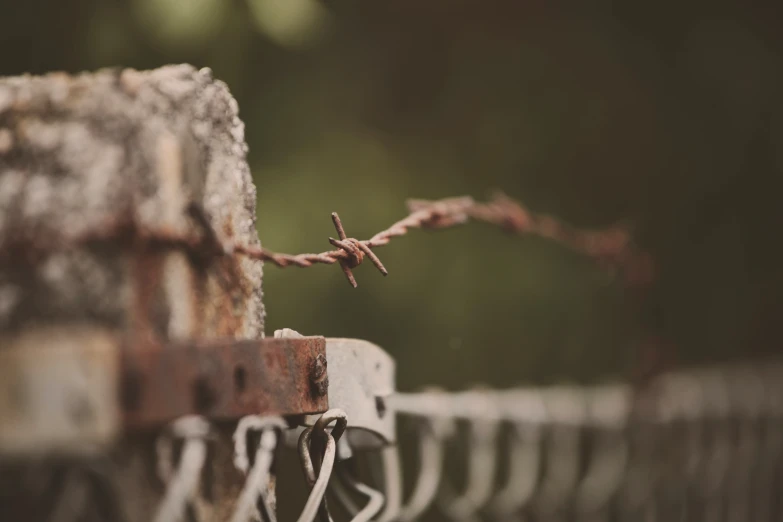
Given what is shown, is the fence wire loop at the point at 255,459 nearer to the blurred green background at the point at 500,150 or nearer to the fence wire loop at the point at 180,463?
the fence wire loop at the point at 180,463

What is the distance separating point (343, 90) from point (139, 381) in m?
2.79

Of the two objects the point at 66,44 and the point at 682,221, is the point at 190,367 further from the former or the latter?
the point at 682,221

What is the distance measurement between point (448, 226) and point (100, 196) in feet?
1.91

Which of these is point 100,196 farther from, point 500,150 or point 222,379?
point 500,150

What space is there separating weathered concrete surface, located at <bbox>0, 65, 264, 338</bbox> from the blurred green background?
1669 mm

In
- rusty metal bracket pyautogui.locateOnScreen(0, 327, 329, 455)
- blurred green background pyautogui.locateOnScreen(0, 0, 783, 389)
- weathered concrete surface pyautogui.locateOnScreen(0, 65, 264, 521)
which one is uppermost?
blurred green background pyautogui.locateOnScreen(0, 0, 783, 389)

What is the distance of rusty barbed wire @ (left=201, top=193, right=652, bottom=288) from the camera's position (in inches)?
26.3

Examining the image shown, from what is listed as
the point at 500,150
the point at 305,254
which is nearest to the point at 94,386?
the point at 305,254

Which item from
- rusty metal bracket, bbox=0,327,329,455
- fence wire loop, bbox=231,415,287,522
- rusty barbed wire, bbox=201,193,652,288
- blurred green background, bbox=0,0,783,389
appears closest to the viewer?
rusty metal bracket, bbox=0,327,329,455

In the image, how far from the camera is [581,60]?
3340 mm

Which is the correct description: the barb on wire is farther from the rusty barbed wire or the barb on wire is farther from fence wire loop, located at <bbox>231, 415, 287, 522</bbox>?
fence wire loop, located at <bbox>231, 415, 287, 522</bbox>

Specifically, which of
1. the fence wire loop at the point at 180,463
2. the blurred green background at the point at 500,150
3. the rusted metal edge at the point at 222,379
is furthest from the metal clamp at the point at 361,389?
the blurred green background at the point at 500,150

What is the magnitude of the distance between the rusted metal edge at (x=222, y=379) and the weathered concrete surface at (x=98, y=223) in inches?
0.9

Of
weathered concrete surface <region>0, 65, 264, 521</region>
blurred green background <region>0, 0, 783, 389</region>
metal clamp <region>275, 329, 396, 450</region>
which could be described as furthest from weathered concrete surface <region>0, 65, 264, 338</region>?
blurred green background <region>0, 0, 783, 389</region>
